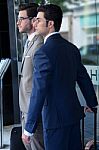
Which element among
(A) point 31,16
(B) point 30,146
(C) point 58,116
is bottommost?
(B) point 30,146

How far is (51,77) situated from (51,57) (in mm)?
151

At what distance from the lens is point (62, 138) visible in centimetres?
331

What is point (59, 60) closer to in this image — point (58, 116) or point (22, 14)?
point (58, 116)

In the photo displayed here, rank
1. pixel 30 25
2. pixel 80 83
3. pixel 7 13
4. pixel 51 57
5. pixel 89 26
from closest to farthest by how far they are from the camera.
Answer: pixel 51 57 < pixel 80 83 < pixel 30 25 < pixel 89 26 < pixel 7 13

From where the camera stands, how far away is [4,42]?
24.5 ft

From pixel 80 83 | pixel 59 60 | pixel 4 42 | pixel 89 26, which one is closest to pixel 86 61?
pixel 89 26

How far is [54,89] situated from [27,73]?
0.82 m

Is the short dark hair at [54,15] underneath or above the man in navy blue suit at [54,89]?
above

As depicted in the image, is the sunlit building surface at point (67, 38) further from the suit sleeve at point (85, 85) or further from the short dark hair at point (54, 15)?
the short dark hair at point (54, 15)

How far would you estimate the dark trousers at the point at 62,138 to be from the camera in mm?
3307

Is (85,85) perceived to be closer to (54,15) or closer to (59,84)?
(59,84)

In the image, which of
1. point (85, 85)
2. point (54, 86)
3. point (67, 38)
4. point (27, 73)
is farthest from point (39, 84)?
point (67, 38)

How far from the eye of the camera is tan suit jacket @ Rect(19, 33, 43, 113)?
4.02 metres

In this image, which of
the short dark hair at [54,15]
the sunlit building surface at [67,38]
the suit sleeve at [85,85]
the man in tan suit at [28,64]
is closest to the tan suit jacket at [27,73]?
the man in tan suit at [28,64]
